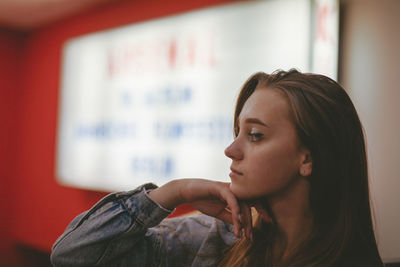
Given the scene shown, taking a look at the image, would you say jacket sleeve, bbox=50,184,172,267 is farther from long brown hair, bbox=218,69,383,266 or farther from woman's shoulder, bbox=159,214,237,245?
long brown hair, bbox=218,69,383,266

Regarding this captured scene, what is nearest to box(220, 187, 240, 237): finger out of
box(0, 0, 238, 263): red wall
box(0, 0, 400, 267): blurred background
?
box(0, 0, 400, 267): blurred background

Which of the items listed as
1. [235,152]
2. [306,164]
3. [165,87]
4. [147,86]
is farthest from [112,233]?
[147,86]

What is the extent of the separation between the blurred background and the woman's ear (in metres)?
0.48

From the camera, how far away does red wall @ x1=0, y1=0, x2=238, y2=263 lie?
13.9 ft

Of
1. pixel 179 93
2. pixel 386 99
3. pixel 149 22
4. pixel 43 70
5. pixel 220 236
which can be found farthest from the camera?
pixel 43 70

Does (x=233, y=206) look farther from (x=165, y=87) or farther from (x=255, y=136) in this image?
(x=165, y=87)

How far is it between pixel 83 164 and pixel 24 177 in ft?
5.29

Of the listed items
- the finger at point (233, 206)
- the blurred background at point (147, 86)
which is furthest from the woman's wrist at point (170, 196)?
the blurred background at point (147, 86)

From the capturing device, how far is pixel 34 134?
4.78 meters

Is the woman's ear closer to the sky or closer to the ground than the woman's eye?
closer to the ground

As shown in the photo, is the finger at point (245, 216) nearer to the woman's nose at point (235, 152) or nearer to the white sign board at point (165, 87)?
the woman's nose at point (235, 152)

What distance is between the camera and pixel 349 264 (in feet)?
3.48

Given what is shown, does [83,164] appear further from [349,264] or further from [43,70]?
[349,264]

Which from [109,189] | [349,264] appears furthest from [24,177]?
[349,264]
